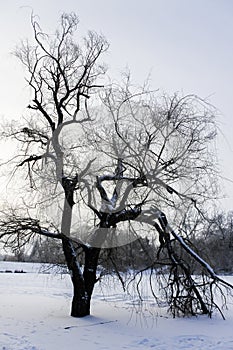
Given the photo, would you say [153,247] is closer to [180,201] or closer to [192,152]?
[180,201]

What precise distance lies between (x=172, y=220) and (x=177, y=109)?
2.94 metres

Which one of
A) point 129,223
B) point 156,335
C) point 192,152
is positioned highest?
point 192,152

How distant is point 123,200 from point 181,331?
3.47m

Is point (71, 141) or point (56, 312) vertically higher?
point (71, 141)

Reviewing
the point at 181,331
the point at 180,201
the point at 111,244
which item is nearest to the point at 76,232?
the point at 111,244

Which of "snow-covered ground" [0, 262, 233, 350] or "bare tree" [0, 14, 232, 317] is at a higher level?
"bare tree" [0, 14, 232, 317]

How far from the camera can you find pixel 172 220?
10.9m

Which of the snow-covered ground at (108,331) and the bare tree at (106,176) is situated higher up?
the bare tree at (106,176)

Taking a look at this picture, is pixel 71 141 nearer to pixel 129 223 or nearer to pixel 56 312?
pixel 129 223

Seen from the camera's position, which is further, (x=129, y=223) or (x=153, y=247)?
(x=153, y=247)

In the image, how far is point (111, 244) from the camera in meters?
11.1

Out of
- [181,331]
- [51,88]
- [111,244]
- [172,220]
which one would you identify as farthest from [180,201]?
[51,88]

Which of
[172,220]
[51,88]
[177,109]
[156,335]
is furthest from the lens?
[51,88]

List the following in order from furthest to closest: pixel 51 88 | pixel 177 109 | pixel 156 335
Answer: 1. pixel 51 88
2. pixel 177 109
3. pixel 156 335
